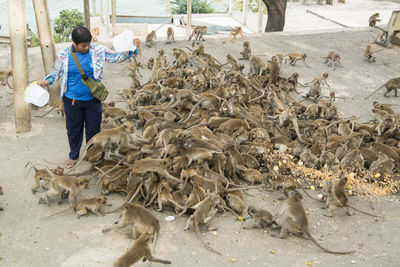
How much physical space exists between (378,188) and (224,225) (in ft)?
8.39

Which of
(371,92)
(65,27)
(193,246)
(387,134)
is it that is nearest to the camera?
(193,246)

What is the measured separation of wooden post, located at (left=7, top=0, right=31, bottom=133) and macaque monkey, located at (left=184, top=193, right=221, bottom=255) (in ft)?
12.9

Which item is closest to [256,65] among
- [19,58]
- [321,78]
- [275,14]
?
[321,78]

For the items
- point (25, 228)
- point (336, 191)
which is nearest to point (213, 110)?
point (336, 191)

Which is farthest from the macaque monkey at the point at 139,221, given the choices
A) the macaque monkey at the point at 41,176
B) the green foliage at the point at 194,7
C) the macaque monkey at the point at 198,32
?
the green foliage at the point at 194,7

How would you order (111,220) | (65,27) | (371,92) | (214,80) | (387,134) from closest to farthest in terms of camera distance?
(111,220) → (387,134) → (214,80) → (371,92) → (65,27)

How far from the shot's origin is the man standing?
5.70 metres

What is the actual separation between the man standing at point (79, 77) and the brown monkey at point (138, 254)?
2418 mm

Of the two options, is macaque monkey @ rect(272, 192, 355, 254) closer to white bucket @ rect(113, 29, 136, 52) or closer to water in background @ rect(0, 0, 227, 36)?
white bucket @ rect(113, 29, 136, 52)

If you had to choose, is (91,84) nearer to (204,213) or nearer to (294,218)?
(204,213)

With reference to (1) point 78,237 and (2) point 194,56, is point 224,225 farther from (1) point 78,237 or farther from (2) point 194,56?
(2) point 194,56

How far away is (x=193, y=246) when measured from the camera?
4852 millimetres

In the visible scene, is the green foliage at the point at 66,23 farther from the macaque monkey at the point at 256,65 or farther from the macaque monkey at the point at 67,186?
the macaque monkey at the point at 67,186

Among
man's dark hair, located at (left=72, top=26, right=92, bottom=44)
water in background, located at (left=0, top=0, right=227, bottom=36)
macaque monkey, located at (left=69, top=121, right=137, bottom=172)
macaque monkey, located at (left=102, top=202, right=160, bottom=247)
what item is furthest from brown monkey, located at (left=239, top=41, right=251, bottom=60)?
water in background, located at (left=0, top=0, right=227, bottom=36)
